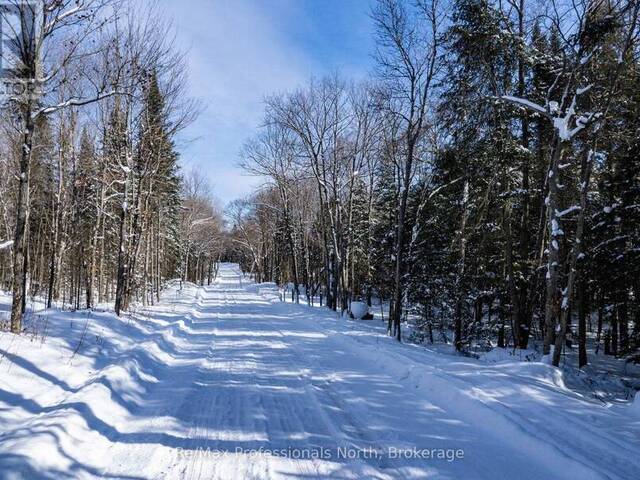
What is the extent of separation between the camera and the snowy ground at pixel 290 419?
3.76 m

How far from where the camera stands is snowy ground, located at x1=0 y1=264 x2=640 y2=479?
3.76 m

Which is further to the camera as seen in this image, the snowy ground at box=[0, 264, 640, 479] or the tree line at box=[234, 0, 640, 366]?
the tree line at box=[234, 0, 640, 366]

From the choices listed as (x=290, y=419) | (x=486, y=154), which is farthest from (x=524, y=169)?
(x=290, y=419)

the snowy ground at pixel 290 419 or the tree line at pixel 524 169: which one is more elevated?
the tree line at pixel 524 169

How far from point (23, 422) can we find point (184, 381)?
2.59 m

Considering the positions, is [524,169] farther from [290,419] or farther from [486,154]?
[290,419]

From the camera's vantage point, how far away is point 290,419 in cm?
498

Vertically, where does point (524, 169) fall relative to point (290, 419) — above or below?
above

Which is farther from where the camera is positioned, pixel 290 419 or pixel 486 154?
pixel 486 154

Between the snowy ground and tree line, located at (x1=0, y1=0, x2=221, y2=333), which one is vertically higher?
tree line, located at (x1=0, y1=0, x2=221, y2=333)

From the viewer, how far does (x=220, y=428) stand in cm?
469

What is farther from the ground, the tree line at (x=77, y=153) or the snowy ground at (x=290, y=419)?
the tree line at (x=77, y=153)

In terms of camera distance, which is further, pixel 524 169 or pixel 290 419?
pixel 524 169

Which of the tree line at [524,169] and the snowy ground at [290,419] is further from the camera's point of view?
the tree line at [524,169]
